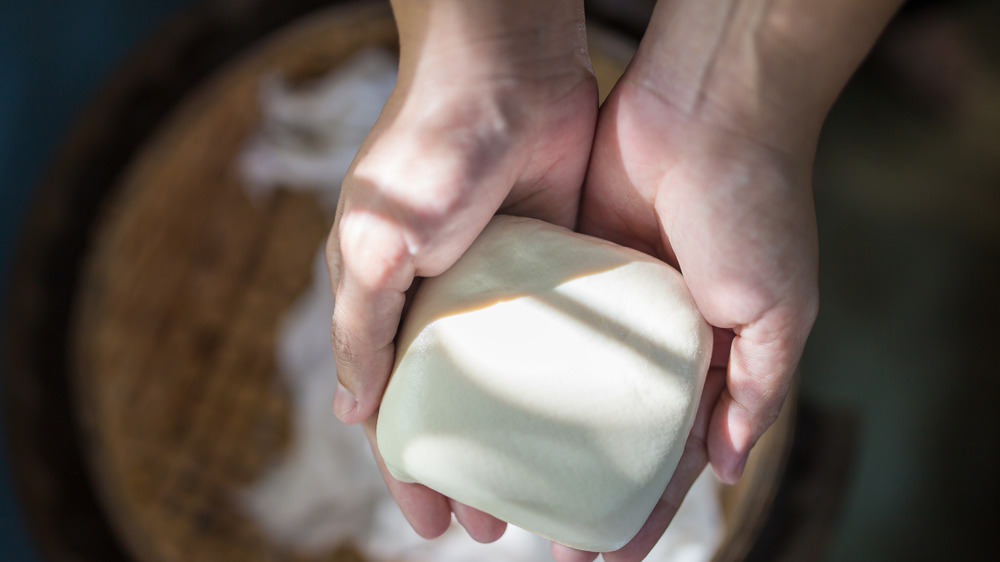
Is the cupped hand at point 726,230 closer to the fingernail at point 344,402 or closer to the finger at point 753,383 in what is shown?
the finger at point 753,383

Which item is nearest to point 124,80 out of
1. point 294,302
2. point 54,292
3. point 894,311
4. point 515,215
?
point 54,292

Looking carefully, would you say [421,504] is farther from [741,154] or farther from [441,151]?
[741,154]

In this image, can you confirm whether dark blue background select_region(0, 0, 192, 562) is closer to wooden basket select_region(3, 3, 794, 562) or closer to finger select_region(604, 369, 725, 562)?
wooden basket select_region(3, 3, 794, 562)

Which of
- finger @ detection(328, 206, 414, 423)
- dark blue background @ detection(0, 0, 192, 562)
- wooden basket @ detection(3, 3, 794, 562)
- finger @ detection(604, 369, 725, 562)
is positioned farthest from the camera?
dark blue background @ detection(0, 0, 192, 562)

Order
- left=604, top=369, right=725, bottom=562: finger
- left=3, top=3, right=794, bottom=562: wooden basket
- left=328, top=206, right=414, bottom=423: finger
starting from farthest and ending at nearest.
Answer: left=3, top=3, right=794, bottom=562: wooden basket < left=604, top=369, right=725, bottom=562: finger < left=328, top=206, right=414, bottom=423: finger

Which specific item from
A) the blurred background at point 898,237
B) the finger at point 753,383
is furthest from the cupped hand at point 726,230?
the blurred background at point 898,237

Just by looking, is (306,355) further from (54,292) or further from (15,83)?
(15,83)

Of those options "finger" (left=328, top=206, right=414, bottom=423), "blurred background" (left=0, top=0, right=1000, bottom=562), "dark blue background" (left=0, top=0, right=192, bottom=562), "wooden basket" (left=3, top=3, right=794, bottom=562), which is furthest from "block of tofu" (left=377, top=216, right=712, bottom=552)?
"dark blue background" (left=0, top=0, right=192, bottom=562)

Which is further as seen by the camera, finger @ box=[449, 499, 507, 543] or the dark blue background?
the dark blue background
